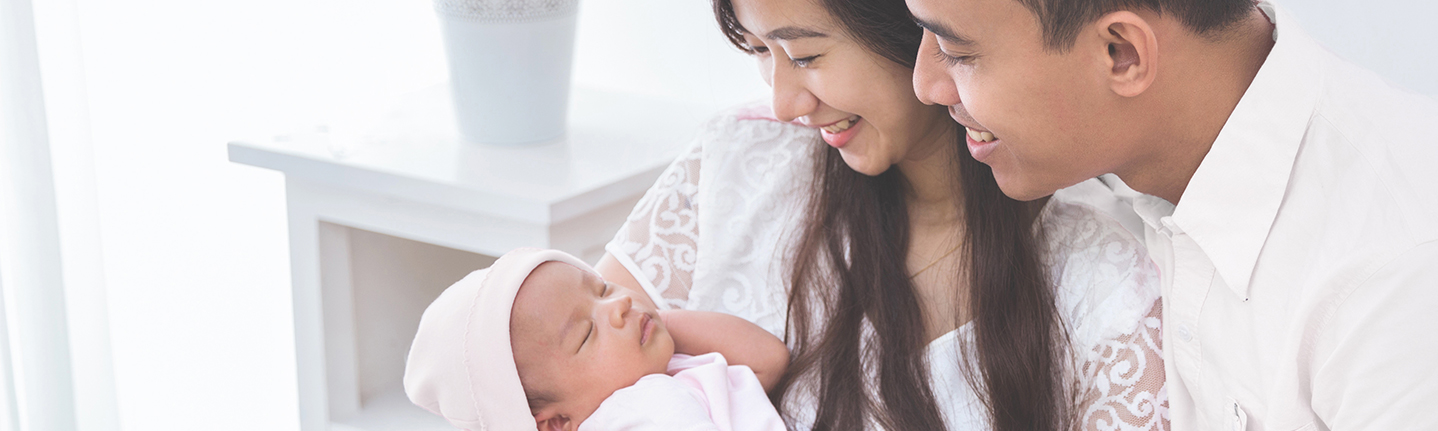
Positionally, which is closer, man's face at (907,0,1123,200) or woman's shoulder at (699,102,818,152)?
man's face at (907,0,1123,200)

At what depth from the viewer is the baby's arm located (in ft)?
4.48

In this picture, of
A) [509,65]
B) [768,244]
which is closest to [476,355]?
[768,244]

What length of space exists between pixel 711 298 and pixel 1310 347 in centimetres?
75

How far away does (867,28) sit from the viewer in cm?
122

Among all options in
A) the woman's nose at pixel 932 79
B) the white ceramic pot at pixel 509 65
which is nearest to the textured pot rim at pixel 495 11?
the white ceramic pot at pixel 509 65

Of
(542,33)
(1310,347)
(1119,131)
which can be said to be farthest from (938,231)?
(542,33)

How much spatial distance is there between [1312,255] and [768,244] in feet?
2.27

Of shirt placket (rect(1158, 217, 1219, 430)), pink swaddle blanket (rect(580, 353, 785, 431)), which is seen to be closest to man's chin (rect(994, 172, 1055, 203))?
shirt placket (rect(1158, 217, 1219, 430))

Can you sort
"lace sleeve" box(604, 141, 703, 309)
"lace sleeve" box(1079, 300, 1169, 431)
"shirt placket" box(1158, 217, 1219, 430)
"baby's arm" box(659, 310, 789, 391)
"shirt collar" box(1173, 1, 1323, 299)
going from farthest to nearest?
"lace sleeve" box(604, 141, 703, 309) → "baby's arm" box(659, 310, 789, 391) → "lace sleeve" box(1079, 300, 1169, 431) → "shirt placket" box(1158, 217, 1219, 430) → "shirt collar" box(1173, 1, 1323, 299)

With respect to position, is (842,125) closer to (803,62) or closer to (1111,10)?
(803,62)

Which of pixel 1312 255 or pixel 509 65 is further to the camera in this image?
pixel 509 65

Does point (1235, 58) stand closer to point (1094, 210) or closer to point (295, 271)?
point (1094, 210)

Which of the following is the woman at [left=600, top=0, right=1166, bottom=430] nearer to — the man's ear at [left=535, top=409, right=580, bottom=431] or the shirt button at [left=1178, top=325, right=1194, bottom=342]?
the shirt button at [left=1178, top=325, right=1194, bottom=342]

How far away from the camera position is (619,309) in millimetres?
1318
